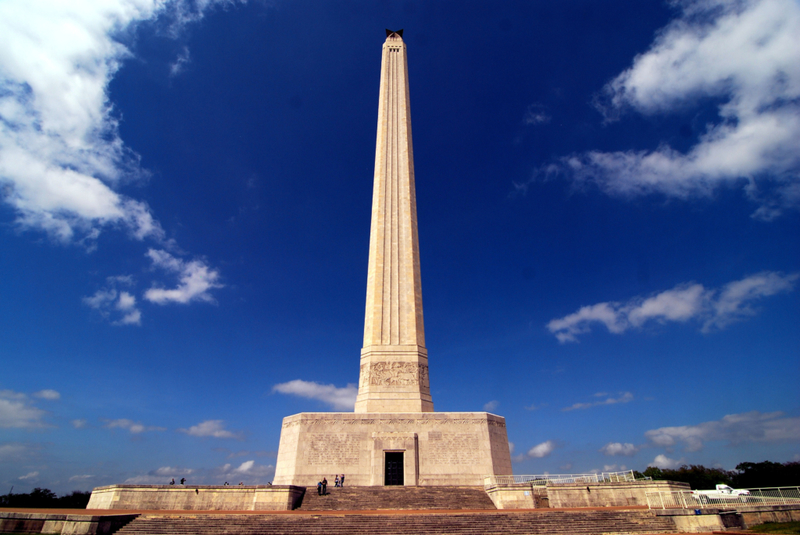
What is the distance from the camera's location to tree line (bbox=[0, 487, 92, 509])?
2202cm

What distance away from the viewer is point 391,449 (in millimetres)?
20750

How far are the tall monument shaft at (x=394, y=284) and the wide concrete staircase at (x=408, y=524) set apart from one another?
932 cm

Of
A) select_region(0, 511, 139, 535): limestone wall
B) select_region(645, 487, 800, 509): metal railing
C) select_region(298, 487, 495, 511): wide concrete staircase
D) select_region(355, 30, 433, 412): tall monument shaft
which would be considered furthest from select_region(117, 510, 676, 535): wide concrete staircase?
select_region(355, 30, 433, 412): tall monument shaft

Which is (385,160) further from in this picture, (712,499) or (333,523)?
(712,499)

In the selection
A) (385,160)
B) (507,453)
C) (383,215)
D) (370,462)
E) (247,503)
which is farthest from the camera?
(385,160)

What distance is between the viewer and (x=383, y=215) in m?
28.2

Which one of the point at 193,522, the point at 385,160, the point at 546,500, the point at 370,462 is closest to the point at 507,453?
the point at 546,500

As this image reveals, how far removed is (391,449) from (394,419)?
144 cm

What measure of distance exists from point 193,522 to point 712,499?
19.0 m

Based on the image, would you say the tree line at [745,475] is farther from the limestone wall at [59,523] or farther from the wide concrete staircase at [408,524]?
the limestone wall at [59,523]

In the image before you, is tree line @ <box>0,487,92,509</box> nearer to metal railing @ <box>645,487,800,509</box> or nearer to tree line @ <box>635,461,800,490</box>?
metal railing @ <box>645,487,800,509</box>

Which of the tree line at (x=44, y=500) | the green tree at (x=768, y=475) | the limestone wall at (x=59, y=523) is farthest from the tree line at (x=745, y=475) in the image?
the tree line at (x=44, y=500)

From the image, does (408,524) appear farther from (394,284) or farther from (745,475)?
(745,475)

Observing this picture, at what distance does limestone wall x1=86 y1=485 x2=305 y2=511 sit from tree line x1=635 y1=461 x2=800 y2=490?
28.7 m
